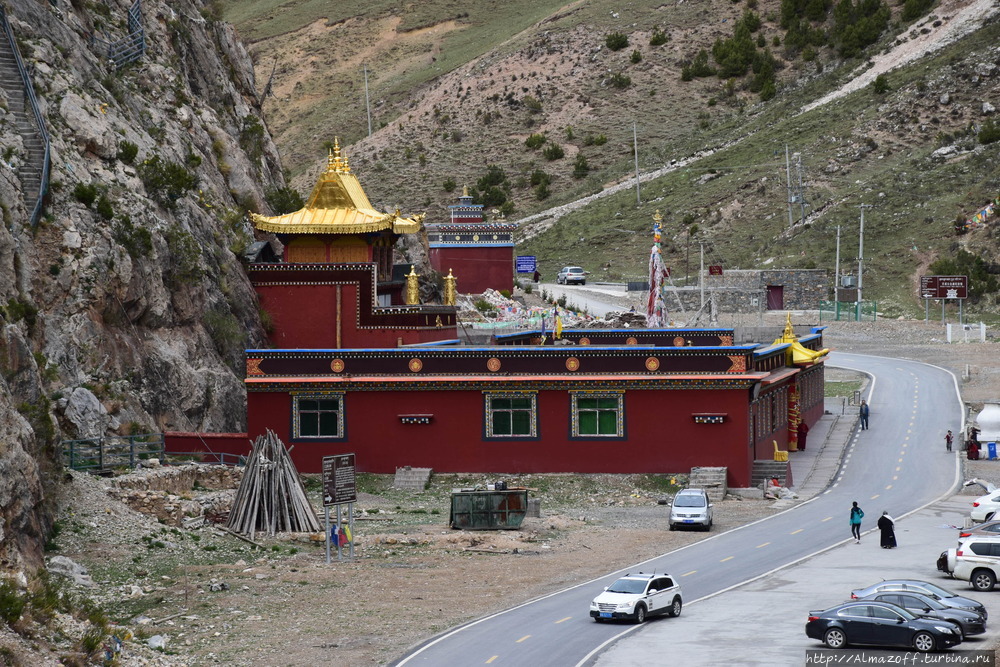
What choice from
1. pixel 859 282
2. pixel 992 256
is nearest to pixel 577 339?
pixel 859 282

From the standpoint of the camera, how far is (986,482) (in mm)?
54250

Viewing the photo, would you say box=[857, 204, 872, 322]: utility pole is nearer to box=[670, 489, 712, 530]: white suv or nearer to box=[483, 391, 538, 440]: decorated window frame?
box=[483, 391, 538, 440]: decorated window frame

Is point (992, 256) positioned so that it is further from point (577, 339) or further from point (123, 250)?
point (123, 250)

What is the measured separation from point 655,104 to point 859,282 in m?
57.8

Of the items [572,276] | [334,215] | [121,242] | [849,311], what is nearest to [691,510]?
[121,242]

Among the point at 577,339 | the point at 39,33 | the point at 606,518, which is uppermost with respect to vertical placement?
the point at 39,33

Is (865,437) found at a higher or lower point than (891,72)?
lower

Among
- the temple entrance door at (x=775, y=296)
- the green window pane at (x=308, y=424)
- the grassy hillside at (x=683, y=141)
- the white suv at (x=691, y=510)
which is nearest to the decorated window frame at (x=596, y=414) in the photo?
the white suv at (x=691, y=510)

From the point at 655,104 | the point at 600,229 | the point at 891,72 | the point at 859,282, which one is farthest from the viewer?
the point at 655,104

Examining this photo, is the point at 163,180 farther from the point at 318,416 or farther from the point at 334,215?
the point at 318,416

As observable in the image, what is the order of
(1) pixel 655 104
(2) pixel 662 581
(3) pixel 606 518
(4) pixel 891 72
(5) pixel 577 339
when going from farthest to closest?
(1) pixel 655 104, (4) pixel 891 72, (5) pixel 577 339, (3) pixel 606 518, (2) pixel 662 581

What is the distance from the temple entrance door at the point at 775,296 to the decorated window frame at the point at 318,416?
6214 centimetres

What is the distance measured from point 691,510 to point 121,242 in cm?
2334

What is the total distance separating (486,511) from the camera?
152ft
